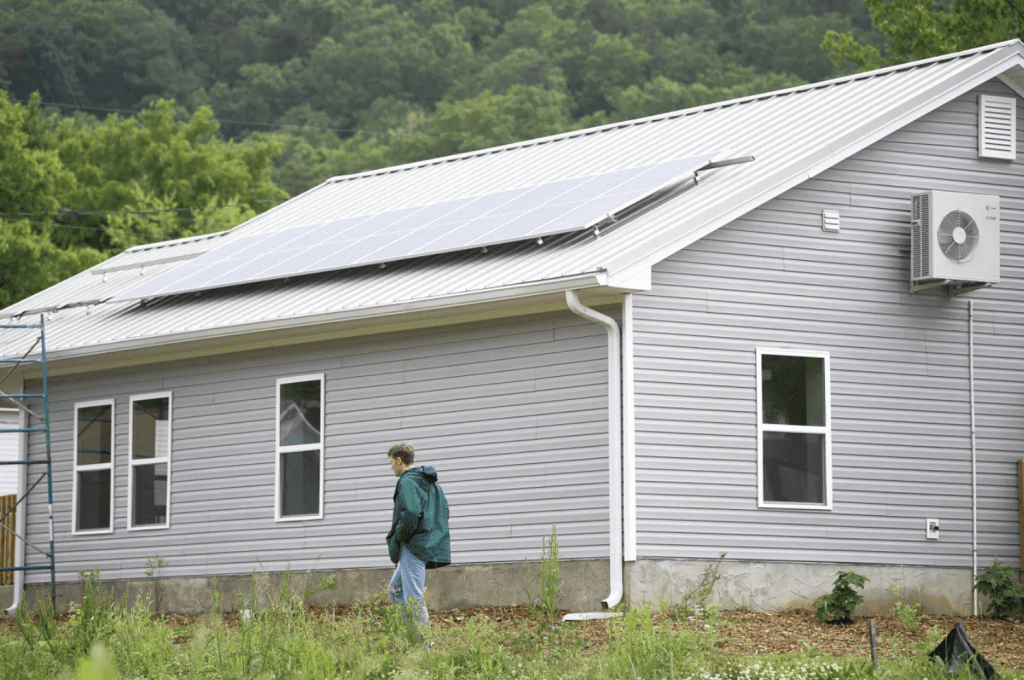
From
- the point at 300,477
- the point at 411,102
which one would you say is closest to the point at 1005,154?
the point at 300,477

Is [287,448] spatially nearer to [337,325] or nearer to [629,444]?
[337,325]

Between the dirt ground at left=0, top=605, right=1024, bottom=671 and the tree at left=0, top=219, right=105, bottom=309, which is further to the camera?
the tree at left=0, top=219, right=105, bottom=309

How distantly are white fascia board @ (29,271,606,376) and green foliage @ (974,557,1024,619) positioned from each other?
16.1ft

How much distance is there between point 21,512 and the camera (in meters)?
19.1

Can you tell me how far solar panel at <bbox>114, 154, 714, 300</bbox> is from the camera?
49.0 ft

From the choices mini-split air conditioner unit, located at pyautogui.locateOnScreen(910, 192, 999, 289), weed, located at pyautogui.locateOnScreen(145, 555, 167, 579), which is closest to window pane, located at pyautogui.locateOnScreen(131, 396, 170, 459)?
weed, located at pyautogui.locateOnScreen(145, 555, 167, 579)

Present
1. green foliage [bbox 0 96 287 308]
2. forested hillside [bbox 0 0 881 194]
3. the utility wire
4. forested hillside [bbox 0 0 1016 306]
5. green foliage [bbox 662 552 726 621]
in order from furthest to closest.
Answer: the utility wire < forested hillside [bbox 0 0 881 194] < forested hillside [bbox 0 0 1016 306] < green foliage [bbox 0 96 287 308] < green foliage [bbox 662 552 726 621]

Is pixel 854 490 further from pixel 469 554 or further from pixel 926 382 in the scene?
pixel 469 554

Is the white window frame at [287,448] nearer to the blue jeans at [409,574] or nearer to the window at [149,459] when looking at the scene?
the window at [149,459]

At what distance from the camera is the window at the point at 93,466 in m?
18.3

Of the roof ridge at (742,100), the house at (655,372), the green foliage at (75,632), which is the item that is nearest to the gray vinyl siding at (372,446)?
the house at (655,372)

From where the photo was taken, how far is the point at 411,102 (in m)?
69.1

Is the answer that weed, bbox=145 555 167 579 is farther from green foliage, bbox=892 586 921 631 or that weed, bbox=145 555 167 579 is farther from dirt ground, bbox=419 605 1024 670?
green foliage, bbox=892 586 921 631

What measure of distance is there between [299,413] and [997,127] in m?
8.47
